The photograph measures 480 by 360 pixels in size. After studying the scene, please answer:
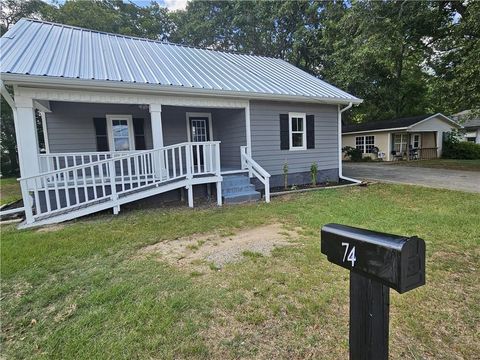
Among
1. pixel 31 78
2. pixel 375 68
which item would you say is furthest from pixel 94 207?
pixel 375 68

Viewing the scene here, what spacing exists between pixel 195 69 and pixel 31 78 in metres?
4.86

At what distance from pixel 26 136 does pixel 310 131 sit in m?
8.08

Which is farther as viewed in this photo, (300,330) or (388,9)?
(388,9)

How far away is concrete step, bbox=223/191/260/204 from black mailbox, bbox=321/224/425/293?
6305mm

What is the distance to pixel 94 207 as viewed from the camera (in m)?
6.11

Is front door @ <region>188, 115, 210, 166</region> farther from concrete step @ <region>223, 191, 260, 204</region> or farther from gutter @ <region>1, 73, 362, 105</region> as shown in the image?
concrete step @ <region>223, 191, 260, 204</region>

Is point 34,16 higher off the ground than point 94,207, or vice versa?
point 34,16

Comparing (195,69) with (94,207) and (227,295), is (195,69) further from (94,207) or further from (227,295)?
(227,295)

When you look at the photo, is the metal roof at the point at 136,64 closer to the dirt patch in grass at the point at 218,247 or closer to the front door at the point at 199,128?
the front door at the point at 199,128

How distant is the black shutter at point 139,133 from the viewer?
9172 mm

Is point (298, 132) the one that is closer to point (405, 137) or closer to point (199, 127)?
point (199, 127)

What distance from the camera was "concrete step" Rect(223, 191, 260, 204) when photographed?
7.43 metres

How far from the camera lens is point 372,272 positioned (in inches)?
40.9

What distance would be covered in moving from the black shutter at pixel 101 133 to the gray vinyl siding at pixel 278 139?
15.1 feet
